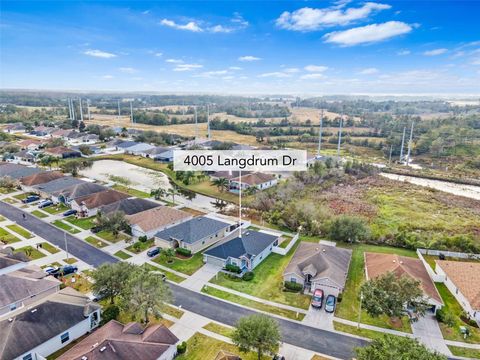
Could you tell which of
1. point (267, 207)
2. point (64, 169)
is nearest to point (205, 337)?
point (267, 207)

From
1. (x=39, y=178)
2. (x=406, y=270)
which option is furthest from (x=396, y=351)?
(x=39, y=178)

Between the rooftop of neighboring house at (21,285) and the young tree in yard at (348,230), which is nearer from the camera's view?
the rooftop of neighboring house at (21,285)

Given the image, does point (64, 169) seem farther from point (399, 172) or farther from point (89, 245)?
point (399, 172)

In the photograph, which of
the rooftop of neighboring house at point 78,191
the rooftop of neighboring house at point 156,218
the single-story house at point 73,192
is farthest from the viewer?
the rooftop of neighboring house at point 78,191

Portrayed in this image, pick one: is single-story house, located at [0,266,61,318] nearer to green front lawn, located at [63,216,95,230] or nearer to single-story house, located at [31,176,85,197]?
green front lawn, located at [63,216,95,230]

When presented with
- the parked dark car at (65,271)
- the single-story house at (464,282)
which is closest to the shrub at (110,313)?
the parked dark car at (65,271)

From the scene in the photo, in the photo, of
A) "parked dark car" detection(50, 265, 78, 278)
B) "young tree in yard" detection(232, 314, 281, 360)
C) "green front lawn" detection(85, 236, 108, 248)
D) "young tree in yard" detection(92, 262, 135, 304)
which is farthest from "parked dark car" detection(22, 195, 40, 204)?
"young tree in yard" detection(232, 314, 281, 360)

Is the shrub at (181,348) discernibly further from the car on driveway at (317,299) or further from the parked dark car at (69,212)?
the parked dark car at (69,212)

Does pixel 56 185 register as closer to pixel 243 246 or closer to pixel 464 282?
pixel 243 246
